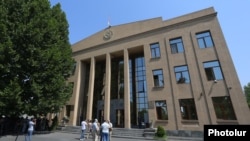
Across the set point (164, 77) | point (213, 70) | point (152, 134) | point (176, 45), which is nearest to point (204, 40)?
point (176, 45)

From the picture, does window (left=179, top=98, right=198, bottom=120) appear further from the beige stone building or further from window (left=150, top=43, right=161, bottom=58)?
window (left=150, top=43, right=161, bottom=58)

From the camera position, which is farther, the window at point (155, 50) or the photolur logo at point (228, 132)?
the window at point (155, 50)

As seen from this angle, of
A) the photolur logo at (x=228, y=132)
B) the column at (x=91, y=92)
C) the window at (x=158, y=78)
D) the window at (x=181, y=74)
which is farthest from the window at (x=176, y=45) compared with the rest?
the photolur logo at (x=228, y=132)

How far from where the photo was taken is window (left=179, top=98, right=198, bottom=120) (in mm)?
18797

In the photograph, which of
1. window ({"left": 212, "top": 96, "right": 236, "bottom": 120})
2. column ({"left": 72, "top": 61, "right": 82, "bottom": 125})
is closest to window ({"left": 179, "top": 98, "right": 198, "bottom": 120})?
window ({"left": 212, "top": 96, "right": 236, "bottom": 120})

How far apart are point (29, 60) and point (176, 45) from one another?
1579 centimetres

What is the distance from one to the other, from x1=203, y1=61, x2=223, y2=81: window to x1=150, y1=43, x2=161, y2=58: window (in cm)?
563

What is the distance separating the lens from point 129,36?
82.9 feet

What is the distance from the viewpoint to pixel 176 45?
21906 millimetres

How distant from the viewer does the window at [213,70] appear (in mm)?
18516

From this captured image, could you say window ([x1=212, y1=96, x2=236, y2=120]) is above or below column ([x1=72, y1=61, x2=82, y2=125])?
below

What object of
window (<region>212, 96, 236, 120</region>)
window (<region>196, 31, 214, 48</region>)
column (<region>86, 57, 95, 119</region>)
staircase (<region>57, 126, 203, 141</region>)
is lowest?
staircase (<region>57, 126, 203, 141</region>)

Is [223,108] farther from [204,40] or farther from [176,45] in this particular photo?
[176,45]

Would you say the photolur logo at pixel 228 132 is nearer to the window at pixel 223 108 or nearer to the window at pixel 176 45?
the window at pixel 223 108
